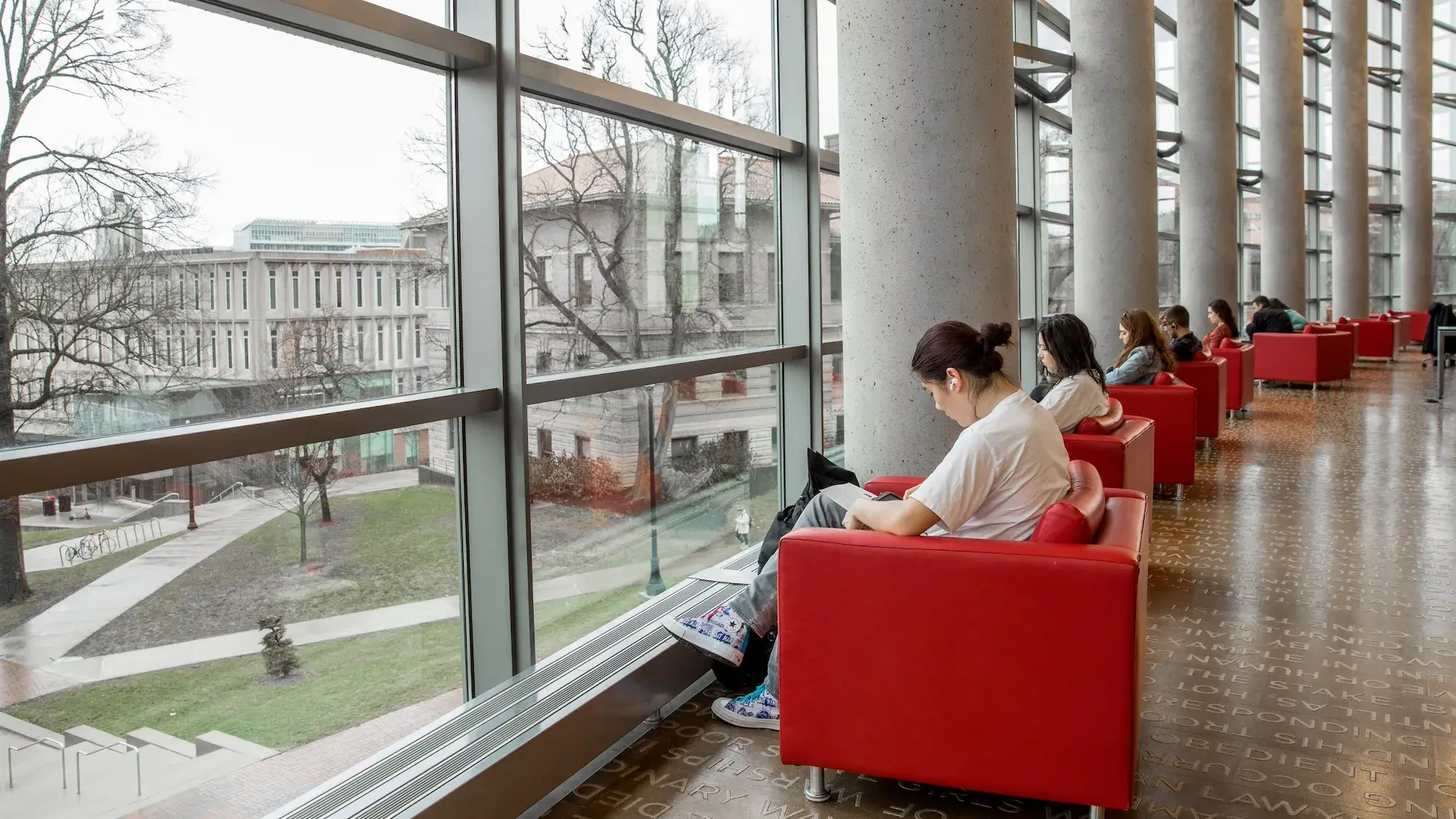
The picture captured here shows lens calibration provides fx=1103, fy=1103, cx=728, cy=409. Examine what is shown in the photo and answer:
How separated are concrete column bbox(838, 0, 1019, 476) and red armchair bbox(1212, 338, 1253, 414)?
762 cm

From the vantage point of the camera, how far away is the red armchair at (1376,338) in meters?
18.5

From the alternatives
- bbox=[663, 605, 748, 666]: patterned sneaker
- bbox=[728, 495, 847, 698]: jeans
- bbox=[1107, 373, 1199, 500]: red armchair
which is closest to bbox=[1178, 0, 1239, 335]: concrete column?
bbox=[1107, 373, 1199, 500]: red armchair

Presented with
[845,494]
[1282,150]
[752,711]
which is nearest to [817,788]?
[752,711]

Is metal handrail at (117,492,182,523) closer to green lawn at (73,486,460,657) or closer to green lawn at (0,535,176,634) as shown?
green lawn at (0,535,176,634)

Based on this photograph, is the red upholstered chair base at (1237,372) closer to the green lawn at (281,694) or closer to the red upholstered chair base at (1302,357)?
the red upholstered chair base at (1302,357)

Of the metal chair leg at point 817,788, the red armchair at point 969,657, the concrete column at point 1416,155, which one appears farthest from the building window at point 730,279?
the concrete column at point 1416,155

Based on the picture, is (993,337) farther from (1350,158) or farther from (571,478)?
(1350,158)

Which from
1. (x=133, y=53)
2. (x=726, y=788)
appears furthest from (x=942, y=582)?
(x=133, y=53)

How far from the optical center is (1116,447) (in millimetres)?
5527

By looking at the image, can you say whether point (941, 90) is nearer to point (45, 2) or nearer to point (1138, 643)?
point (1138, 643)

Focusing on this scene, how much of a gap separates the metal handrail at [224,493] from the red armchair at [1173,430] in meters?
6.13

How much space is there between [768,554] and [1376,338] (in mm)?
18109

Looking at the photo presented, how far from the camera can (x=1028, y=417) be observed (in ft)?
10.5

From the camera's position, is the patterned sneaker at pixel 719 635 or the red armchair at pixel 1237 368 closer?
the patterned sneaker at pixel 719 635
